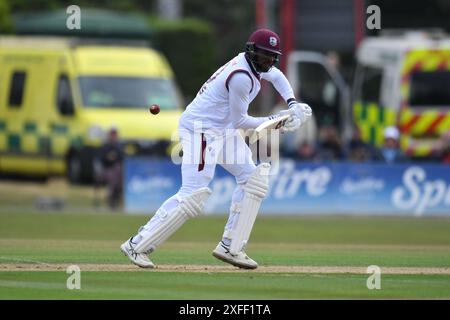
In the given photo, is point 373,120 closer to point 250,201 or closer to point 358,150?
point 358,150

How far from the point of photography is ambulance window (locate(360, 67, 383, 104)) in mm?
28531

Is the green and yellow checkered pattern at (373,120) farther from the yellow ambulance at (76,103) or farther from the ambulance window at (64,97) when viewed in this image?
the ambulance window at (64,97)

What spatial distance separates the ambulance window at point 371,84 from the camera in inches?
1123

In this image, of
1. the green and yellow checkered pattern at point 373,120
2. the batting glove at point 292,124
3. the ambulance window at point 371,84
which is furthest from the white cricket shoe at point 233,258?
the ambulance window at point 371,84

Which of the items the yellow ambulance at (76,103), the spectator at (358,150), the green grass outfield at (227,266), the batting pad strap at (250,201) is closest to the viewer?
the green grass outfield at (227,266)

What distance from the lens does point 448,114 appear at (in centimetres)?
2747

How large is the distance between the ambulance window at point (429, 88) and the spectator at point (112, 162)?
6.34 meters

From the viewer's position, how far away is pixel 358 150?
→ 26578 millimetres

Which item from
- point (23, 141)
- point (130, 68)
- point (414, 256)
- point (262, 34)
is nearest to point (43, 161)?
point (23, 141)

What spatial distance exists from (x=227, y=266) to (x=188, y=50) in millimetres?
25840

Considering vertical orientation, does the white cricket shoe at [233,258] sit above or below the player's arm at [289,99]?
below

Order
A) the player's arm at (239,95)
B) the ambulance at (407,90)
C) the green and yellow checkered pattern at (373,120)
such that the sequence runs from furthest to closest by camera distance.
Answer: the green and yellow checkered pattern at (373,120) → the ambulance at (407,90) → the player's arm at (239,95)

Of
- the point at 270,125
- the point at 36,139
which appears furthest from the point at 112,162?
the point at 270,125

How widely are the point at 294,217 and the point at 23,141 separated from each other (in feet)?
21.2
